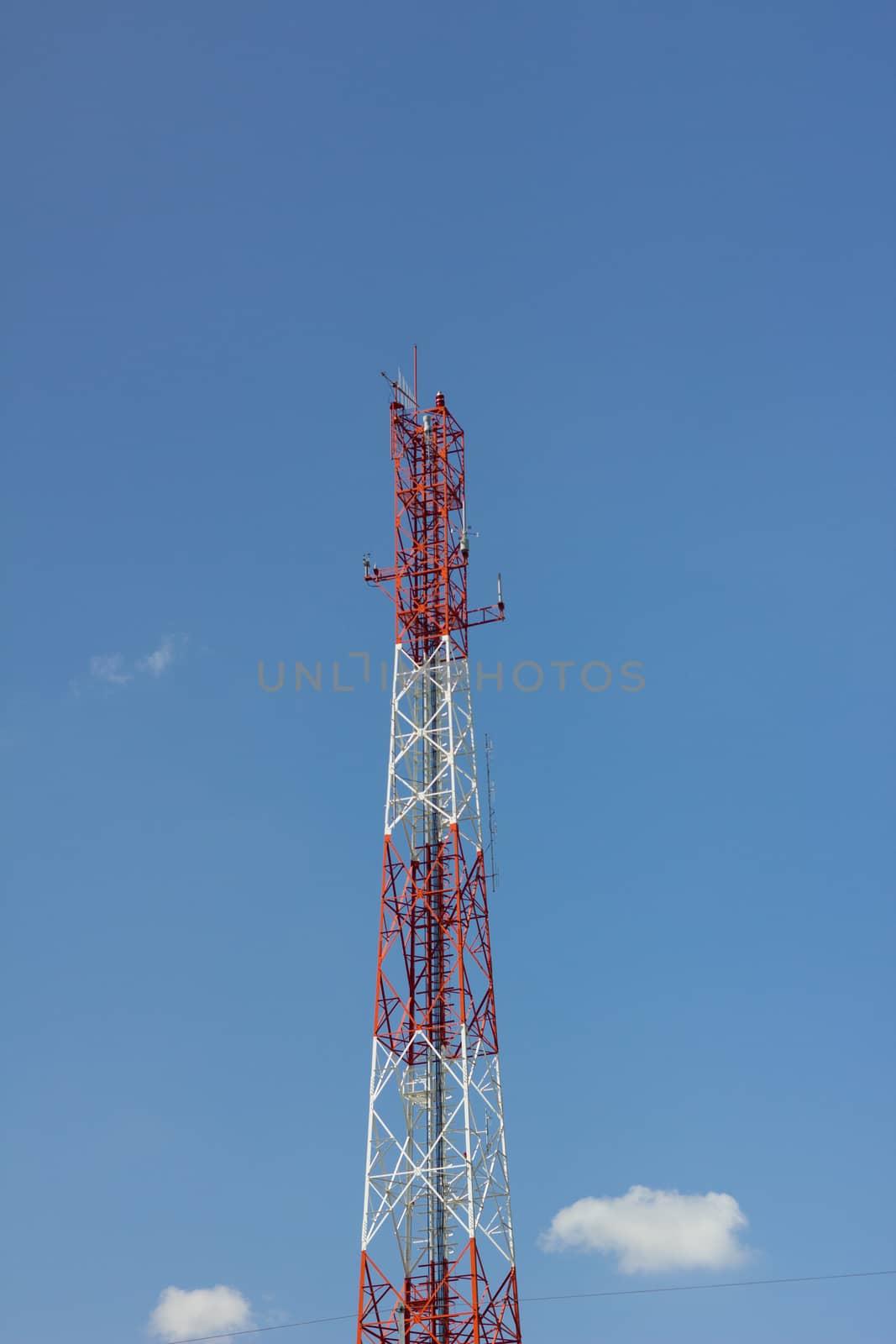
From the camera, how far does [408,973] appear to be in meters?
69.2

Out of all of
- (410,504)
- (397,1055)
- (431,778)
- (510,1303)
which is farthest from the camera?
(410,504)

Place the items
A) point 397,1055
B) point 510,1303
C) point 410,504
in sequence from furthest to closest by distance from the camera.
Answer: point 410,504 → point 397,1055 → point 510,1303

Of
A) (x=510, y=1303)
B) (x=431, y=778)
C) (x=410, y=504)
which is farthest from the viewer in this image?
(x=410, y=504)

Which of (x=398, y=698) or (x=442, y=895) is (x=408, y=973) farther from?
(x=398, y=698)

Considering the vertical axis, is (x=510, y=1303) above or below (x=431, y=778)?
below

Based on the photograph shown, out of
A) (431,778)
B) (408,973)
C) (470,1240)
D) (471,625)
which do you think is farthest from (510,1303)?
(471,625)

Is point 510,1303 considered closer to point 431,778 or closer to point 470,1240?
point 470,1240

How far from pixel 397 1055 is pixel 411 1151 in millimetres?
4027

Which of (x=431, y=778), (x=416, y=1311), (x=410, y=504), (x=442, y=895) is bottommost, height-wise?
(x=416, y=1311)

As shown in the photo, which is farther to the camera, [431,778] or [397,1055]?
[431,778]

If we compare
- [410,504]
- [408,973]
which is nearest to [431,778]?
[408,973]

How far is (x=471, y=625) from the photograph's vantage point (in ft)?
246

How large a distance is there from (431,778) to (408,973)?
8.98 m

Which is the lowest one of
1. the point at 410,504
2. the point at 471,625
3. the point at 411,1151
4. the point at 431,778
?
the point at 411,1151
